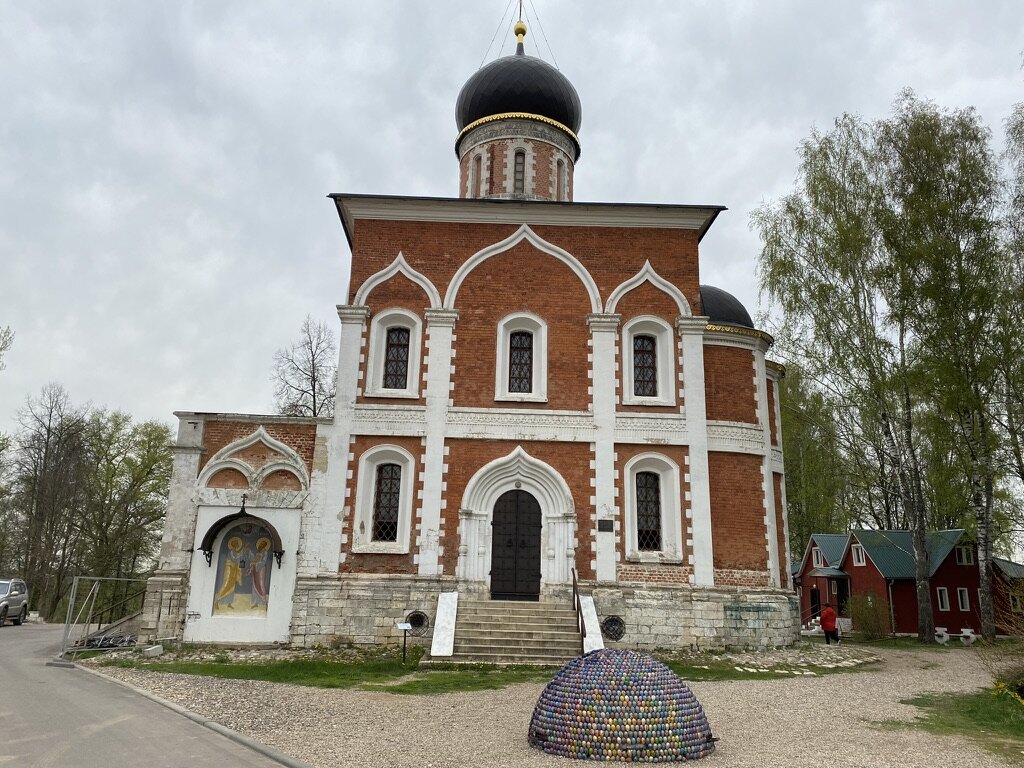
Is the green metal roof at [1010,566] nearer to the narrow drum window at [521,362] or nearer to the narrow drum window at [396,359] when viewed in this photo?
the narrow drum window at [521,362]

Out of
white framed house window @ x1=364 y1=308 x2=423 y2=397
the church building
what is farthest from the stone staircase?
white framed house window @ x1=364 y1=308 x2=423 y2=397

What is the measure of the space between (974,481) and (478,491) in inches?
487

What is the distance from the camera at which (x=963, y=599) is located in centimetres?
2648

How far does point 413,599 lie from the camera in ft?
47.8

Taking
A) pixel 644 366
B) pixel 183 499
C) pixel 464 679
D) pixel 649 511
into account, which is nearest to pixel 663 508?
pixel 649 511

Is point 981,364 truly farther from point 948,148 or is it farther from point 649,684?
point 649,684

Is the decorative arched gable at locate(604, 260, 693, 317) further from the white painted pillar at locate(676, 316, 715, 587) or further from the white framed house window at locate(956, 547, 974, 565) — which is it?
the white framed house window at locate(956, 547, 974, 565)

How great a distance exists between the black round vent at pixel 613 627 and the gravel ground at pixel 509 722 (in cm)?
344

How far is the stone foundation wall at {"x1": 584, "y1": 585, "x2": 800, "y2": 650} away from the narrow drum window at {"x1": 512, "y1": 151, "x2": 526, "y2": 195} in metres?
10.8

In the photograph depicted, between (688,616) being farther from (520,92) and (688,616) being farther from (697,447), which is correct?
(520,92)

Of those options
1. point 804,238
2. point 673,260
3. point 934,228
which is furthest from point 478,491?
point 934,228

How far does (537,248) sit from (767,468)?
23.3ft

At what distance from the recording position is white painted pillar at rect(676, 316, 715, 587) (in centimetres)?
1507

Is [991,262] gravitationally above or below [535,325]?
above
